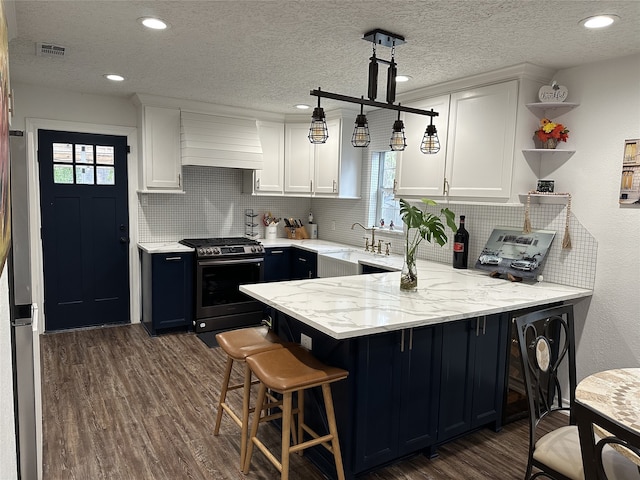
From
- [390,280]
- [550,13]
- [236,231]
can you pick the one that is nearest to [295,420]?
[390,280]

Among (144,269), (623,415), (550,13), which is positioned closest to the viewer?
(623,415)

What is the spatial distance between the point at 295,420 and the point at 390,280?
1.13m

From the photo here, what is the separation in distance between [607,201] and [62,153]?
4668 millimetres

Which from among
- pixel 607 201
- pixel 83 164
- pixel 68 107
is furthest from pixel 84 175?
pixel 607 201

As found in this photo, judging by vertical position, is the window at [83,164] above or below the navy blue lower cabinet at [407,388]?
above

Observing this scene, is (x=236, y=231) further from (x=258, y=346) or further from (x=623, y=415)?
(x=623, y=415)

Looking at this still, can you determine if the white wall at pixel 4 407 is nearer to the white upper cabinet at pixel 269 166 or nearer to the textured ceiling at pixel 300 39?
the textured ceiling at pixel 300 39

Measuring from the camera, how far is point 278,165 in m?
5.28

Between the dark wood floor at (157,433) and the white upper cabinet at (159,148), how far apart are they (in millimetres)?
1711

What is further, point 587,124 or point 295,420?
point 587,124

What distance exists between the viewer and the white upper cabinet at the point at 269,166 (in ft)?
16.9

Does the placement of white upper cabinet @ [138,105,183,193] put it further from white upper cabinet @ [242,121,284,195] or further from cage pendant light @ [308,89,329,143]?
cage pendant light @ [308,89,329,143]

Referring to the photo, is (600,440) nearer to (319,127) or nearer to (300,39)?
(319,127)

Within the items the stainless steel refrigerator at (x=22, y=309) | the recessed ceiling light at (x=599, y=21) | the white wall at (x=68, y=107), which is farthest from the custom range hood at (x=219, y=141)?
the recessed ceiling light at (x=599, y=21)
